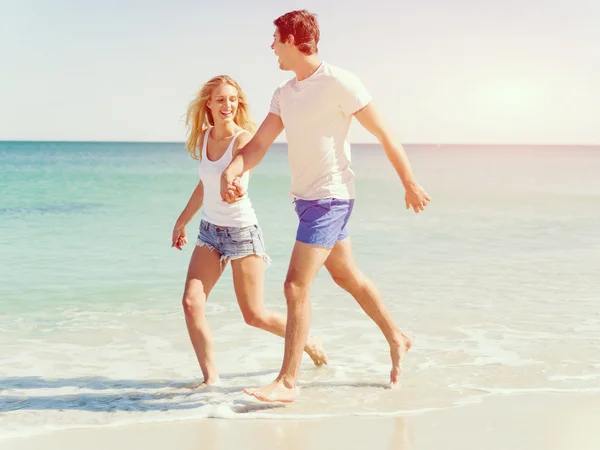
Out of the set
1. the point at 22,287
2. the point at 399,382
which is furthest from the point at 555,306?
the point at 22,287

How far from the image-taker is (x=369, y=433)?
13.2 feet

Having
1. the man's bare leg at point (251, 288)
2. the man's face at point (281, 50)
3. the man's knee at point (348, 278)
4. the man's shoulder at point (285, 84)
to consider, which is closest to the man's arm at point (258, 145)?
the man's shoulder at point (285, 84)

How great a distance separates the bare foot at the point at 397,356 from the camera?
4824mm

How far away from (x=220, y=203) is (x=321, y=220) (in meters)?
0.68

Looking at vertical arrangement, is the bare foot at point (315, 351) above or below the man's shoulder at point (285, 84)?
below

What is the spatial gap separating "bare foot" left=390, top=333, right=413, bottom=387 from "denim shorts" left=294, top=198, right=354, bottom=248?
2.86 feet

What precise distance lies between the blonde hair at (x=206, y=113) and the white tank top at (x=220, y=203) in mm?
246

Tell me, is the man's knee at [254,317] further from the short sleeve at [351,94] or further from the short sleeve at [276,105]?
the short sleeve at [351,94]

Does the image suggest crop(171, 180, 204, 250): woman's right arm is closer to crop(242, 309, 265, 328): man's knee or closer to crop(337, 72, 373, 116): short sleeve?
crop(242, 309, 265, 328): man's knee

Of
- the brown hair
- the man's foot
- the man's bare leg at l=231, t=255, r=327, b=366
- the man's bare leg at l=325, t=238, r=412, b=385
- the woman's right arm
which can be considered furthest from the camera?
the woman's right arm

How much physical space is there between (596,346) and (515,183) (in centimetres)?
2634

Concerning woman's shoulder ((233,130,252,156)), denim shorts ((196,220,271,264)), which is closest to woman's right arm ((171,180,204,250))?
denim shorts ((196,220,271,264))

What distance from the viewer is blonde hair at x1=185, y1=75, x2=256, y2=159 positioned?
4.88 metres

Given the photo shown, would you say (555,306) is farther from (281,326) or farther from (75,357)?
(75,357)
